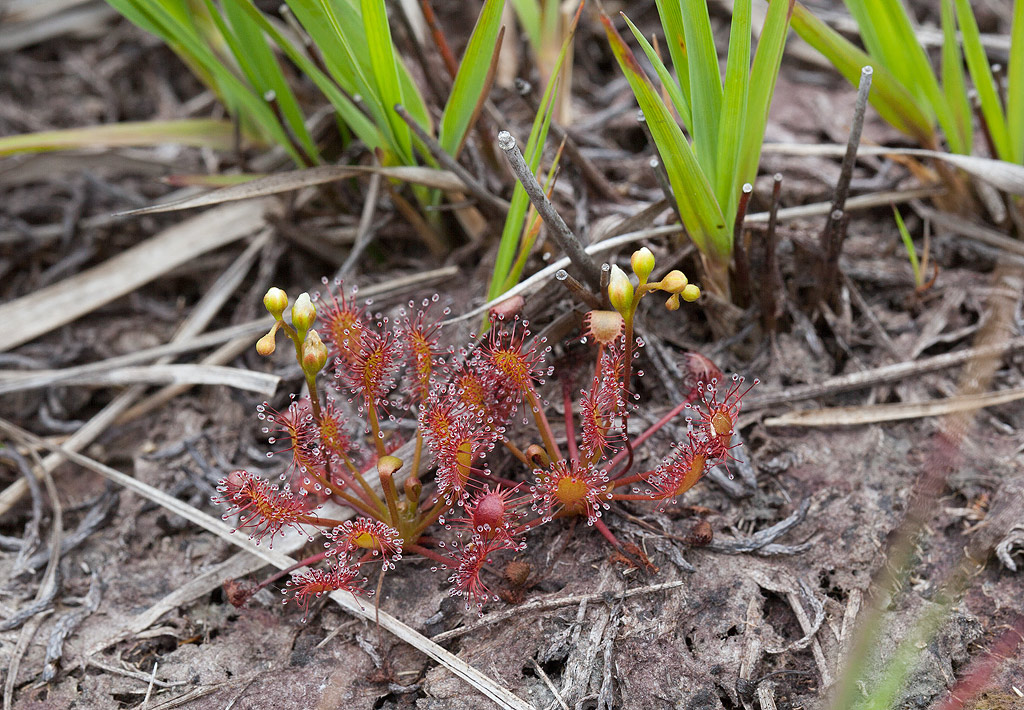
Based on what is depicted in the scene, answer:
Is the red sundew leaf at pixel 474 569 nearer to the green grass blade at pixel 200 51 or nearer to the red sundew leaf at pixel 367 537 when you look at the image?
the red sundew leaf at pixel 367 537

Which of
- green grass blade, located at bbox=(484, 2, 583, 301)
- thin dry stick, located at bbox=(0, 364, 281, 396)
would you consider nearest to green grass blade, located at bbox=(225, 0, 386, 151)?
green grass blade, located at bbox=(484, 2, 583, 301)

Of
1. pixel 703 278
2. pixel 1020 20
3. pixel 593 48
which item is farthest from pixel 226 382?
pixel 1020 20

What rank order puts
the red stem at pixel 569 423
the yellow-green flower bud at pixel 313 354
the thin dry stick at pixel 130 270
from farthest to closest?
the thin dry stick at pixel 130 270, the red stem at pixel 569 423, the yellow-green flower bud at pixel 313 354

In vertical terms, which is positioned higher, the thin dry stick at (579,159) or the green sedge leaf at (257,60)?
the green sedge leaf at (257,60)

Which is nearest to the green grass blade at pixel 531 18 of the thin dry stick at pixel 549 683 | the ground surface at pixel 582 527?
the ground surface at pixel 582 527

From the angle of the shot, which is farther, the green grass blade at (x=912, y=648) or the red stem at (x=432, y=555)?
the red stem at (x=432, y=555)

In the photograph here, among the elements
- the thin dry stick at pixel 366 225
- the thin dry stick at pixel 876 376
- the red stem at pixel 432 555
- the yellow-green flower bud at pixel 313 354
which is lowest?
the thin dry stick at pixel 876 376

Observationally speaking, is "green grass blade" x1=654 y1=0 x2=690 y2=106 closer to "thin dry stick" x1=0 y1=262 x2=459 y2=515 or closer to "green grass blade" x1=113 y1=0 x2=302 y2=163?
"thin dry stick" x1=0 y1=262 x2=459 y2=515

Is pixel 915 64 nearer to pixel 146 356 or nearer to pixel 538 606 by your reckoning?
pixel 538 606
